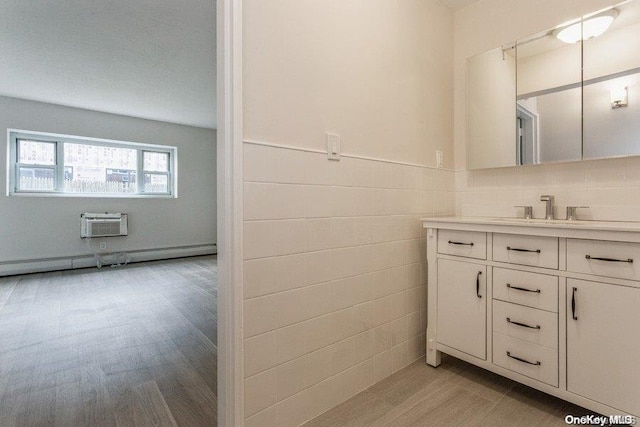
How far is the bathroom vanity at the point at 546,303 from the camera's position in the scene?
4.07ft

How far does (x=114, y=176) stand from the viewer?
218 inches

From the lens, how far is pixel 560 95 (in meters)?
1.84

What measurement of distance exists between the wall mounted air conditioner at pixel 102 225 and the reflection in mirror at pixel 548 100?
19.0 feet

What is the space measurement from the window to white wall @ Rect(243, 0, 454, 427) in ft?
17.4

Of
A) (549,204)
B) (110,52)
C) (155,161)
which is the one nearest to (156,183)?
(155,161)

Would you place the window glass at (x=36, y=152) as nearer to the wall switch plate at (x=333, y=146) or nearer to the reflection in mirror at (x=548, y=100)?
the wall switch plate at (x=333, y=146)

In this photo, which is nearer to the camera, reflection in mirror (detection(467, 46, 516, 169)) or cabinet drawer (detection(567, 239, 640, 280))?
cabinet drawer (detection(567, 239, 640, 280))

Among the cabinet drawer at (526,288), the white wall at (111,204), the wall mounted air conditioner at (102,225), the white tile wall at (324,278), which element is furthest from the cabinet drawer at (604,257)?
the white wall at (111,204)

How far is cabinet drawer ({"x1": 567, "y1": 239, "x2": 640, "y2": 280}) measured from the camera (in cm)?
121

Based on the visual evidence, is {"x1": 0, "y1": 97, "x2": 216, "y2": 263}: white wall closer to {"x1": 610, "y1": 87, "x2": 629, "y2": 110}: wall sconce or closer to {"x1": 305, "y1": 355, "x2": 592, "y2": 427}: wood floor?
{"x1": 305, "y1": 355, "x2": 592, "y2": 427}: wood floor

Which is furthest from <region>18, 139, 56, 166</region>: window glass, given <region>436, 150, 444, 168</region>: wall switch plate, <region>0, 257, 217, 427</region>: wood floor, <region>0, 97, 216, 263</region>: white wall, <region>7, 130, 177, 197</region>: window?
<region>436, 150, 444, 168</region>: wall switch plate

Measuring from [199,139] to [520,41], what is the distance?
18.9 feet

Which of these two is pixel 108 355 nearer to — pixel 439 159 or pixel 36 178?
pixel 439 159

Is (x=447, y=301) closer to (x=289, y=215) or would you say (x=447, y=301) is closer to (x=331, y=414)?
(x=331, y=414)
